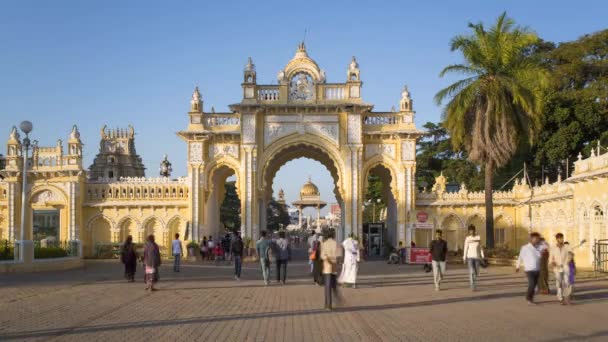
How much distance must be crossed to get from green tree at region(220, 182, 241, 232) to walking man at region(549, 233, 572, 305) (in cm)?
5513

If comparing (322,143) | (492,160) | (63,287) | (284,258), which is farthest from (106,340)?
(322,143)

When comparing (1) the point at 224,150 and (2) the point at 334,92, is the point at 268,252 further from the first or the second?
(2) the point at 334,92

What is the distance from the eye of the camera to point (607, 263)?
83.7 feet

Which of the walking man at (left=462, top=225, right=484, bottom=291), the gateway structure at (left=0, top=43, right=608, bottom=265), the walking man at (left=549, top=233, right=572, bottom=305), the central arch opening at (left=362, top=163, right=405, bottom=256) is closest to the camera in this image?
the walking man at (left=549, top=233, right=572, bottom=305)

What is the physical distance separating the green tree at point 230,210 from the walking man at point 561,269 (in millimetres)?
55128

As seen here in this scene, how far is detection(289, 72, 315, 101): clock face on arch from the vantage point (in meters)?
39.2

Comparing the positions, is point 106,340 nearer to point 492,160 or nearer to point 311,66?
point 492,160

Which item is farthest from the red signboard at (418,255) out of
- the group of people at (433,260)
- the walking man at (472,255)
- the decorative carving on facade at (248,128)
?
the walking man at (472,255)

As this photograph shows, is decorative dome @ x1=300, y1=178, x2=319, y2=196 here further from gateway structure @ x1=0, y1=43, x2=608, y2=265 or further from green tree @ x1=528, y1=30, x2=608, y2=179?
gateway structure @ x1=0, y1=43, x2=608, y2=265

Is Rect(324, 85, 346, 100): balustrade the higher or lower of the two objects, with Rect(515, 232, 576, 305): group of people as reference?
higher

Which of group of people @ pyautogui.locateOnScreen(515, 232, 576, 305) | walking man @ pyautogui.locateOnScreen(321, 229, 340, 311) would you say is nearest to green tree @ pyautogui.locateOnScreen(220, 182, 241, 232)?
group of people @ pyautogui.locateOnScreen(515, 232, 576, 305)

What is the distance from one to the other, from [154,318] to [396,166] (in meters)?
27.6

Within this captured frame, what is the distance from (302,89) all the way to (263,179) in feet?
17.5

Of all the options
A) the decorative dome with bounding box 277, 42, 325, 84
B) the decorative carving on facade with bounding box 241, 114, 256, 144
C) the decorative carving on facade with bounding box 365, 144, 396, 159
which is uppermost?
the decorative dome with bounding box 277, 42, 325, 84
